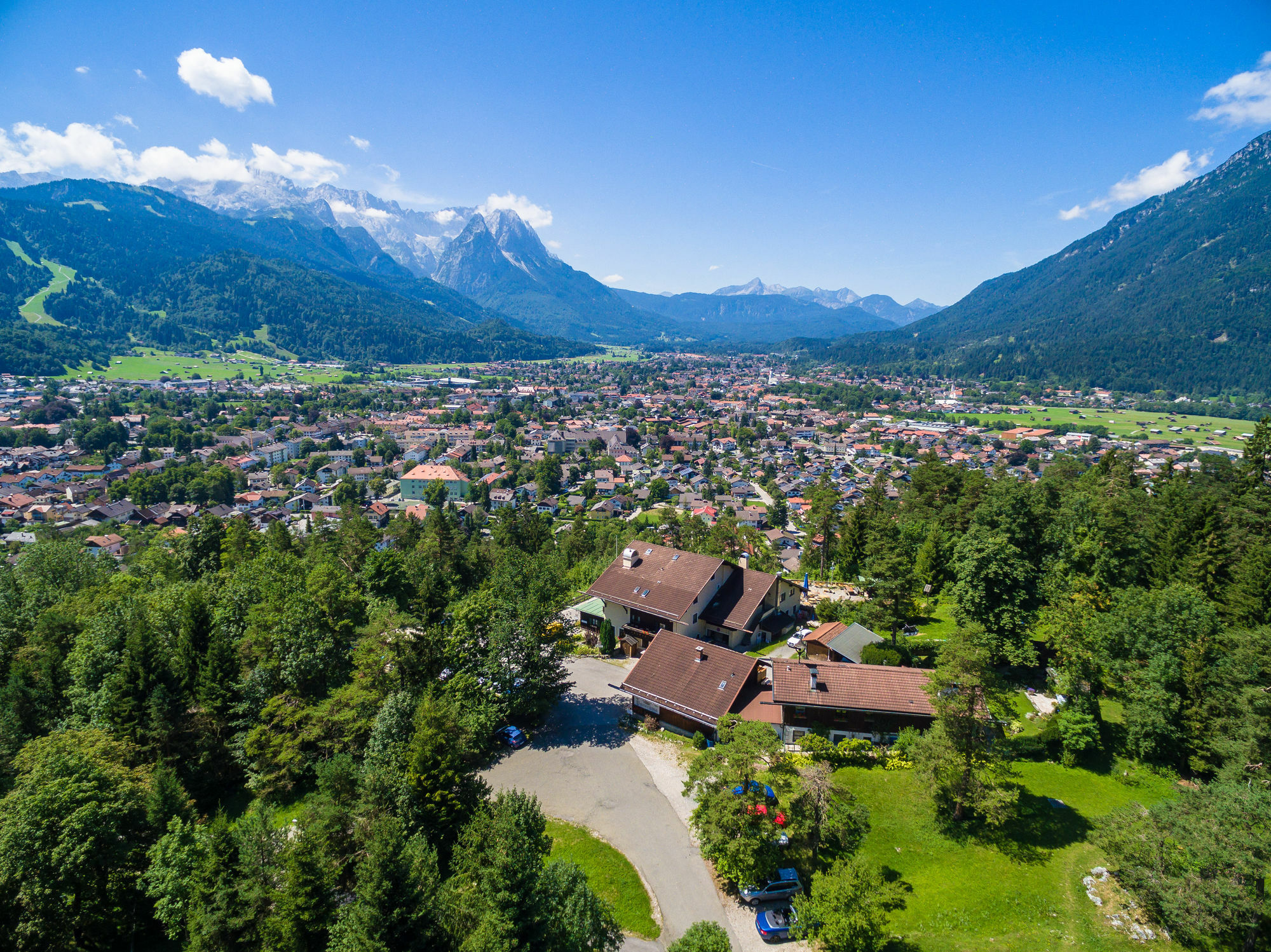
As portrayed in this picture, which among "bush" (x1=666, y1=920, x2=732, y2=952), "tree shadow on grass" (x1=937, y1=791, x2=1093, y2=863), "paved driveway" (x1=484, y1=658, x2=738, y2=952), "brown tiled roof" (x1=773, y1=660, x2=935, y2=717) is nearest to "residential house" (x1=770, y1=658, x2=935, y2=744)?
"brown tiled roof" (x1=773, y1=660, x2=935, y2=717)

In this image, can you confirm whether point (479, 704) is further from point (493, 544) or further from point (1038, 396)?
point (1038, 396)

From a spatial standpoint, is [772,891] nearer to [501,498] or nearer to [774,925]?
[774,925]

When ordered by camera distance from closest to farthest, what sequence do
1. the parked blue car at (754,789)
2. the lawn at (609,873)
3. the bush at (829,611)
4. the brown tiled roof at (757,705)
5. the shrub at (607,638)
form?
the lawn at (609,873)
the parked blue car at (754,789)
the brown tiled roof at (757,705)
the shrub at (607,638)
the bush at (829,611)

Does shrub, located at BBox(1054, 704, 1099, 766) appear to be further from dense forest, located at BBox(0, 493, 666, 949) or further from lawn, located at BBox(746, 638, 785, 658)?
dense forest, located at BBox(0, 493, 666, 949)

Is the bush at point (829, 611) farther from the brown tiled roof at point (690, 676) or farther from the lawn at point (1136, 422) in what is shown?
the lawn at point (1136, 422)

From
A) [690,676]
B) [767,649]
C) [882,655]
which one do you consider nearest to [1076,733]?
[882,655]

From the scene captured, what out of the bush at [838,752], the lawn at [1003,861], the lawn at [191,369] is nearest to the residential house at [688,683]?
the bush at [838,752]

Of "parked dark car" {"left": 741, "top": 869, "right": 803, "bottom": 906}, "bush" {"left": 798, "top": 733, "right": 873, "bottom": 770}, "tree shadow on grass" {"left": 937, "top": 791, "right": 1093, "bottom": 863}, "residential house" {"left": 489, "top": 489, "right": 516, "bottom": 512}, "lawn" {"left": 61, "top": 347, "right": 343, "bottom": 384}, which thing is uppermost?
"tree shadow on grass" {"left": 937, "top": 791, "right": 1093, "bottom": 863}
